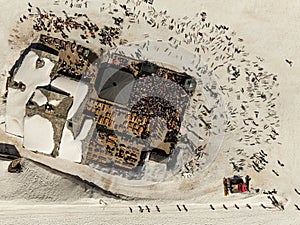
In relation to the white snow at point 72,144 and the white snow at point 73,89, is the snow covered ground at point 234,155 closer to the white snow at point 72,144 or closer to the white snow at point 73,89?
the white snow at point 72,144

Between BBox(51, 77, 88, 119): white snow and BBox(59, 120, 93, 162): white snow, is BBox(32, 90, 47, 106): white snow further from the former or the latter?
BBox(59, 120, 93, 162): white snow

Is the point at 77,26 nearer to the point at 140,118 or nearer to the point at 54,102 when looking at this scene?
the point at 54,102

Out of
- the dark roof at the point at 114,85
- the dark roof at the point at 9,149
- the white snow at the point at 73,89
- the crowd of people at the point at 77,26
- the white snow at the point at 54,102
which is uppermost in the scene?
the crowd of people at the point at 77,26

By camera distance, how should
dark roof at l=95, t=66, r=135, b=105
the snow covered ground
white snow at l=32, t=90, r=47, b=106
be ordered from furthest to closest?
1. the snow covered ground
2. dark roof at l=95, t=66, r=135, b=105
3. white snow at l=32, t=90, r=47, b=106

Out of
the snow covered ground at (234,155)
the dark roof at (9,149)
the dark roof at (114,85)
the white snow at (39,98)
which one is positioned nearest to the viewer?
the white snow at (39,98)

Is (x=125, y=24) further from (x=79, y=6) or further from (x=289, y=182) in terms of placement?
(x=289, y=182)

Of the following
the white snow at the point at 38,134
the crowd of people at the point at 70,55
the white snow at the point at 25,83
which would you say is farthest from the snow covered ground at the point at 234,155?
the white snow at the point at 25,83

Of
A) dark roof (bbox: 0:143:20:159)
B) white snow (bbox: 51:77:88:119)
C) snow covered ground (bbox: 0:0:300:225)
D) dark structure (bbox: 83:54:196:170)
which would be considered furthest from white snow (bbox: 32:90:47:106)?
dark roof (bbox: 0:143:20:159)
